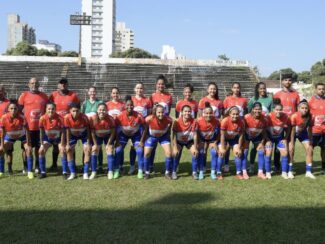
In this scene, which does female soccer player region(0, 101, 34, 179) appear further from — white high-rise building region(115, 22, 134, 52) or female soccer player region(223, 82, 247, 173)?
white high-rise building region(115, 22, 134, 52)

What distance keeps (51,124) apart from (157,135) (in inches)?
72.7

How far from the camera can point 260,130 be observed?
6.73 meters

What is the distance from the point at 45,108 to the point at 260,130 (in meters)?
3.86

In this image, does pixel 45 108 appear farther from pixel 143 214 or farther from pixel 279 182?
pixel 279 182

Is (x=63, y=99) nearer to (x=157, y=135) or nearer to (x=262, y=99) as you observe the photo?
(x=157, y=135)

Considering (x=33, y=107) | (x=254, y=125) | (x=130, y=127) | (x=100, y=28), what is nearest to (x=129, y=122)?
(x=130, y=127)

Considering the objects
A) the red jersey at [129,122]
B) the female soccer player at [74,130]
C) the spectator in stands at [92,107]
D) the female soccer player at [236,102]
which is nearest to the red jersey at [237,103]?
the female soccer player at [236,102]

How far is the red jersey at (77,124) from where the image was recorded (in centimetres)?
661

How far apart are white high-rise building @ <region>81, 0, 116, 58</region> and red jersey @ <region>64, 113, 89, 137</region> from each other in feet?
318

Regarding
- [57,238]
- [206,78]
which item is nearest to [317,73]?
[206,78]

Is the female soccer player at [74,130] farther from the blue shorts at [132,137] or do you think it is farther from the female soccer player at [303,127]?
the female soccer player at [303,127]

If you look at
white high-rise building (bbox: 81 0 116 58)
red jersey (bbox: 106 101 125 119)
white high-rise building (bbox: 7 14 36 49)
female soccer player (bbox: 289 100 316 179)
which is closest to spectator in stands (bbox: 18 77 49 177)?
red jersey (bbox: 106 101 125 119)

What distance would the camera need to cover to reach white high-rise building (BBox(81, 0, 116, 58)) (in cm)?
10106

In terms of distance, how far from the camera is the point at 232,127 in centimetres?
668
